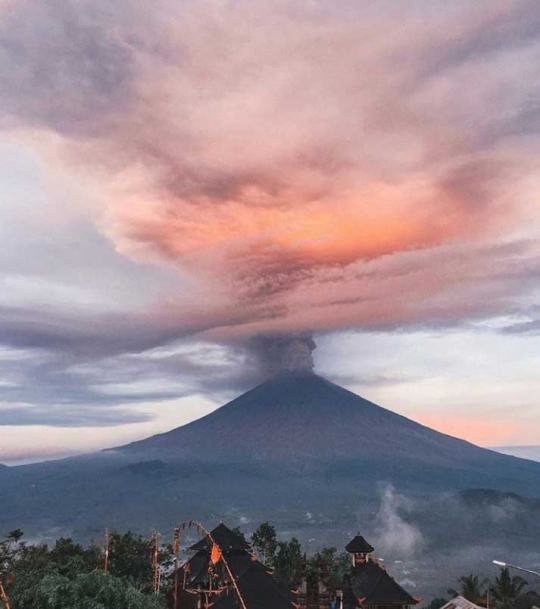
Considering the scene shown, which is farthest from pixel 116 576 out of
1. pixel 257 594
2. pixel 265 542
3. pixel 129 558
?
pixel 265 542

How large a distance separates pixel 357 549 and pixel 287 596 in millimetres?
23280

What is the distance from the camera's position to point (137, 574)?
96.4 meters

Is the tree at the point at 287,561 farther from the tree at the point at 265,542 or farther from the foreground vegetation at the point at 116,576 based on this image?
the tree at the point at 265,542

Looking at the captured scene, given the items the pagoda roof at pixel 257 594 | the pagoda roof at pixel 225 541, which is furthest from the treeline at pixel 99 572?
the pagoda roof at pixel 225 541

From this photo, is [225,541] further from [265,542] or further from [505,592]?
[265,542]

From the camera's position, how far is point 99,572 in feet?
140

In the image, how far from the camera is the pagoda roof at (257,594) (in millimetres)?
58312

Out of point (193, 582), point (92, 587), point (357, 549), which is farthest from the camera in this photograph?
point (357, 549)

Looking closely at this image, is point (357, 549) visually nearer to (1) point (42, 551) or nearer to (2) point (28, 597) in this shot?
(1) point (42, 551)

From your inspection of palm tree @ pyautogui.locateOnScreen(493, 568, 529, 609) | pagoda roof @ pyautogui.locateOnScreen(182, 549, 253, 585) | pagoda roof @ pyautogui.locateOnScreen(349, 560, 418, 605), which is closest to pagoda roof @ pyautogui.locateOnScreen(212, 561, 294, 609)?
pagoda roof @ pyautogui.locateOnScreen(182, 549, 253, 585)

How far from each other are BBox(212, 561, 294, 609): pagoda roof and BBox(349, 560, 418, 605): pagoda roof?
33.5 ft

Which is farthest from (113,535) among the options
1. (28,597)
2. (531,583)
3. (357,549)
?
(531,583)

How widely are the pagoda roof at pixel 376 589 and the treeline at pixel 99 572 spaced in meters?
4.25

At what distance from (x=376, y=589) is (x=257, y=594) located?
54.2ft
